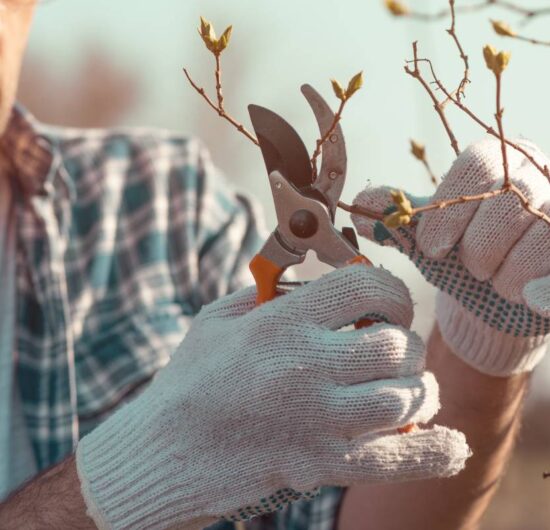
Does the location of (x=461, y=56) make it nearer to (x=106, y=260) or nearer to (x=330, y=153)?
(x=330, y=153)

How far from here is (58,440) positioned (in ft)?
9.93

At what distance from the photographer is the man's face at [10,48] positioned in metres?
3.00

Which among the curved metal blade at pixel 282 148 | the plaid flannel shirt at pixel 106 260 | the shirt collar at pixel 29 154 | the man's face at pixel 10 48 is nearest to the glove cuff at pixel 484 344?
the curved metal blade at pixel 282 148

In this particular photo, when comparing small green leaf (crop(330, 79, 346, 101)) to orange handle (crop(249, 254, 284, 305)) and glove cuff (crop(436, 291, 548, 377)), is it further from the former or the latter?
glove cuff (crop(436, 291, 548, 377))

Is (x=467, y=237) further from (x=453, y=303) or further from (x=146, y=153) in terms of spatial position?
(x=146, y=153)

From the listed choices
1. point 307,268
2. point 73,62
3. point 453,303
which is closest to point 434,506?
point 453,303

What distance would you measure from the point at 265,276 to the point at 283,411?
0.82 feet

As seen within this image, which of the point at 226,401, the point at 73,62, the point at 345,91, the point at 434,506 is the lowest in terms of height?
the point at 73,62

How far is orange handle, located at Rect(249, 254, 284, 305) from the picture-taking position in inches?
73.5

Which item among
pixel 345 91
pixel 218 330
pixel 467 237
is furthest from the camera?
pixel 218 330

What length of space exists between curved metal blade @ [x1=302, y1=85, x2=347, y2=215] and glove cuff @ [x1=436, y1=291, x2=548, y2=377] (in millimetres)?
396

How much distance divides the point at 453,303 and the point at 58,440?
1.41m

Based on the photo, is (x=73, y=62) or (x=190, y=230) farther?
(x=73, y=62)

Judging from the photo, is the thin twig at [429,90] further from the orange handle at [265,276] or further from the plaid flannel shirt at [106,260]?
the plaid flannel shirt at [106,260]
